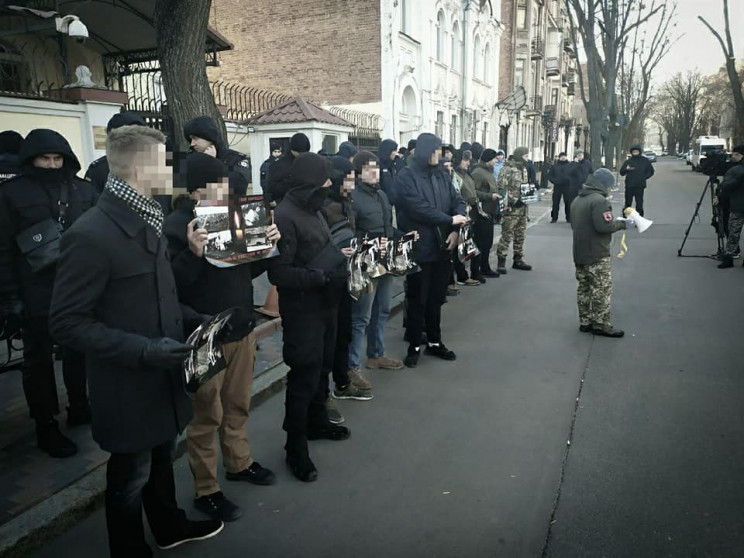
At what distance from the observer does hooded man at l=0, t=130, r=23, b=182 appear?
4145 mm

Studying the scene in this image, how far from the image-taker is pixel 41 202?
352 centimetres

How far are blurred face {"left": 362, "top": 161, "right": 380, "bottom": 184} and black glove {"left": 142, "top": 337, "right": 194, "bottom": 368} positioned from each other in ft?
10.3

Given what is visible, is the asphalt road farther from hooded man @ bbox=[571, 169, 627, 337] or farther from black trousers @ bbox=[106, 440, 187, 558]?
black trousers @ bbox=[106, 440, 187, 558]

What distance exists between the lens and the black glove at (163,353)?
84.1 inches

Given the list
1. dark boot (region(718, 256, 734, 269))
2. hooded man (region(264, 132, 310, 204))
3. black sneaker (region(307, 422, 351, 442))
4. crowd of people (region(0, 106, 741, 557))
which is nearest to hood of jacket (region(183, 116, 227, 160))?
crowd of people (region(0, 106, 741, 557))

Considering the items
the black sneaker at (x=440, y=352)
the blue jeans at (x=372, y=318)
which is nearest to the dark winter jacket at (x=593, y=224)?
the black sneaker at (x=440, y=352)

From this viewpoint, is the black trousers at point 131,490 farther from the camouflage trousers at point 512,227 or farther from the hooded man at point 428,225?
the camouflage trousers at point 512,227

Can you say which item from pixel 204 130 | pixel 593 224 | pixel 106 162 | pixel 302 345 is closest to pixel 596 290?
pixel 593 224

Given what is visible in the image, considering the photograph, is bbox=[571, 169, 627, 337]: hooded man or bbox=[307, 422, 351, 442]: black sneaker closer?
bbox=[307, 422, 351, 442]: black sneaker

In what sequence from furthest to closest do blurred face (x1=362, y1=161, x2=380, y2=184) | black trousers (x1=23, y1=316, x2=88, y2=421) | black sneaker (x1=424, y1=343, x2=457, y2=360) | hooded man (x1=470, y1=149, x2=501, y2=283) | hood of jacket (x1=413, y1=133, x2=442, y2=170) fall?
hooded man (x1=470, y1=149, x2=501, y2=283)
black sneaker (x1=424, y1=343, x2=457, y2=360)
hood of jacket (x1=413, y1=133, x2=442, y2=170)
blurred face (x1=362, y1=161, x2=380, y2=184)
black trousers (x1=23, y1=316, x2=88, y2=421)

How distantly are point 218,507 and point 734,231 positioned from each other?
9479mm

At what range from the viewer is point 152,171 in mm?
2248

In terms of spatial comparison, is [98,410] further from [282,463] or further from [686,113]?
[686,113]

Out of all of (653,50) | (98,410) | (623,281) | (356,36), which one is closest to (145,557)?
(98,410)
